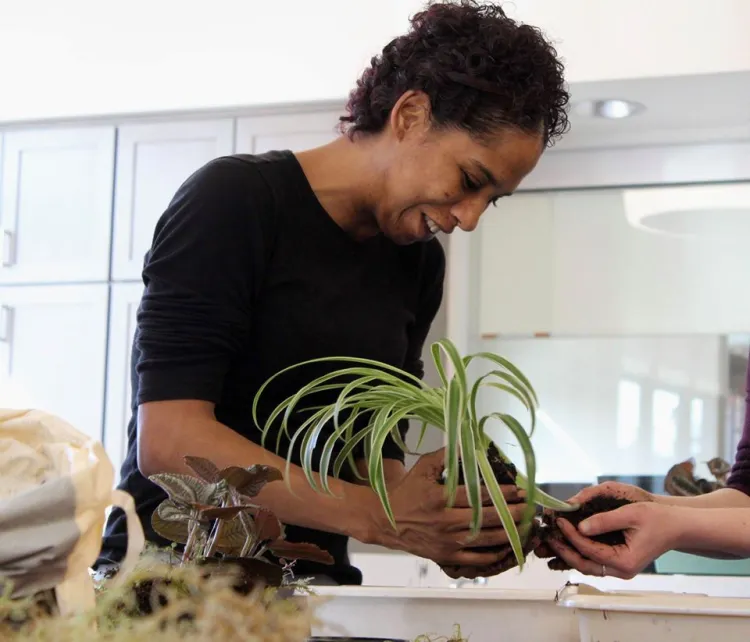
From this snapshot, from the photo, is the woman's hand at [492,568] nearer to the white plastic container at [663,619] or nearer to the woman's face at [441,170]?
the white plastic container at [663,619]

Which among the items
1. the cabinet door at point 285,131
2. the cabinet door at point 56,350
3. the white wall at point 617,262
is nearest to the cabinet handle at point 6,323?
the cabinet door at point 56,350

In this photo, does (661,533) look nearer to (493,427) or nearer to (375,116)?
(375,116)

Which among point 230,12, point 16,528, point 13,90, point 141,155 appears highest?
point 230,12

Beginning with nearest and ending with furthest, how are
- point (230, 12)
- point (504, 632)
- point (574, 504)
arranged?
point (504, 632), point (574, 504), point (230, 12)

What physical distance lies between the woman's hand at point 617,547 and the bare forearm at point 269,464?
0.18m

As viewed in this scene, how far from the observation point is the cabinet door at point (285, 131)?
276 cm

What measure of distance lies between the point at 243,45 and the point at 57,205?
0.72 metres

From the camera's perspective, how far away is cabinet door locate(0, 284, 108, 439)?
283 cm

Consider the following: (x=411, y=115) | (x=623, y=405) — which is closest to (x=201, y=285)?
(x=411, y=115)

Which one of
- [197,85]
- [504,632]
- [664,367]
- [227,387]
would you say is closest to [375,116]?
[227,387]

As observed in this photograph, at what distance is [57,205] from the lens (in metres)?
2.93

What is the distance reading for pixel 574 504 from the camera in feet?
3.20

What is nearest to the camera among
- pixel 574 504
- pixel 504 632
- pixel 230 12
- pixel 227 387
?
pixel 504 632

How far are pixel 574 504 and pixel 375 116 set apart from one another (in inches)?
18.9
